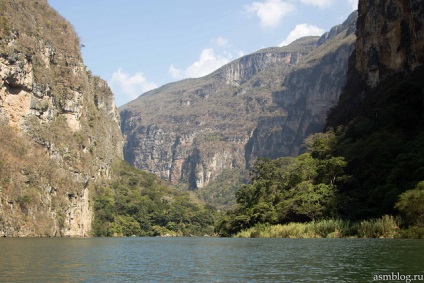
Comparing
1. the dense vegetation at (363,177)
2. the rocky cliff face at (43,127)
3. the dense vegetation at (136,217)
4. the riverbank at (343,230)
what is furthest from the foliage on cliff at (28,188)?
the riverbank at (343,230)

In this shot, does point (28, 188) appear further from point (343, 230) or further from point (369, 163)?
point (343, 230)

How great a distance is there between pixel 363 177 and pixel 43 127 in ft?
267

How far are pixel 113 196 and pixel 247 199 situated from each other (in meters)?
80.9

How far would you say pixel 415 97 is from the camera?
8612 centimetres

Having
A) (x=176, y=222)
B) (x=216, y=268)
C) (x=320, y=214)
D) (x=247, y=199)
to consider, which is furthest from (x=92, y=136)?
(x=216, y=268)

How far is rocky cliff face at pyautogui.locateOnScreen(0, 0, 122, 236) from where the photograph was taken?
105 metres

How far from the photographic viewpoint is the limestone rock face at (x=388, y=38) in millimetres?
97125

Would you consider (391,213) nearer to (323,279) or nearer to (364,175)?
(364,175)

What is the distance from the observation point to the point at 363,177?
7894 cm

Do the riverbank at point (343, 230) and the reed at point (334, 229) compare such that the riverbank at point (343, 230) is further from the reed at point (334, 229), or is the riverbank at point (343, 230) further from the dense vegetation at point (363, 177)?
the dense vegetation at point (363, 177)

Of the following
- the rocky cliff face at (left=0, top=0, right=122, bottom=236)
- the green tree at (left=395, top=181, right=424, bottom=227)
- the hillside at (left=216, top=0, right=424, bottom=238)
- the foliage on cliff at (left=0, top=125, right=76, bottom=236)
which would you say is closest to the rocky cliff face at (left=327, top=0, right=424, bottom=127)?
the hillside at (left=216, top=0, right=424, bottom=238)

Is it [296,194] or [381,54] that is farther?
[381,54]

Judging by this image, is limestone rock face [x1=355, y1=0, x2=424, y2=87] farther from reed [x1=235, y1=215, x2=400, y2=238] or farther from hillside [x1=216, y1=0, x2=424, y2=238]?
reed [x1=235, y1=215, x2=400, y2=238]

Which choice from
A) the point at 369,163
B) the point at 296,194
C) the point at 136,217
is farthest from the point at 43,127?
the point at 369,163
